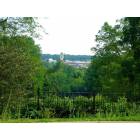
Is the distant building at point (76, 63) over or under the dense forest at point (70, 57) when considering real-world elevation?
under

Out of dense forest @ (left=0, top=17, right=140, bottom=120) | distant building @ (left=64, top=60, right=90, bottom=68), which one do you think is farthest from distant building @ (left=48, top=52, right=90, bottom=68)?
dense forest @ (left=0, top=17, right=140, bottom=120)

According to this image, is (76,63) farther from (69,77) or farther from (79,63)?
(69,77)

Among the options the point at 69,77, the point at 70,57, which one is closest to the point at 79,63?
the point at 70,57

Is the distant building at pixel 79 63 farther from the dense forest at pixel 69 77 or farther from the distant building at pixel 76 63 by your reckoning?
the dense forest at pixel 69 77

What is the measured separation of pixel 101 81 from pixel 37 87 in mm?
2021

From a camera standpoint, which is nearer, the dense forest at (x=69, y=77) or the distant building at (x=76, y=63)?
the dense forest at (x=69, y=77)

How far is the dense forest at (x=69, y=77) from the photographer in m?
11.7

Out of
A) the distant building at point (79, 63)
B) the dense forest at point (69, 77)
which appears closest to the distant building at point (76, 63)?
the distant building at point (79, 63)

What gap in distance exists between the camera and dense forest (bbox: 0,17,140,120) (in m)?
11.7

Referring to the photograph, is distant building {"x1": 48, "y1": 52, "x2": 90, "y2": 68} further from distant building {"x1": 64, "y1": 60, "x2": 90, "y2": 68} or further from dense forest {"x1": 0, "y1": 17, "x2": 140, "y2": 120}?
dense forest {"x1": 0, "y1": 17, "x2": 140, "y2": 120}

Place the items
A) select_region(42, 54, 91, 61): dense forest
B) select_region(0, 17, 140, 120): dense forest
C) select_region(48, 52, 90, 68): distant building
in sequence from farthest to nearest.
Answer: select_region(48, 52, 90, 68): distant building, select_region(42, 54, 91, 61): dense forest, select_region(0, 17, 140, 120): dense forest
